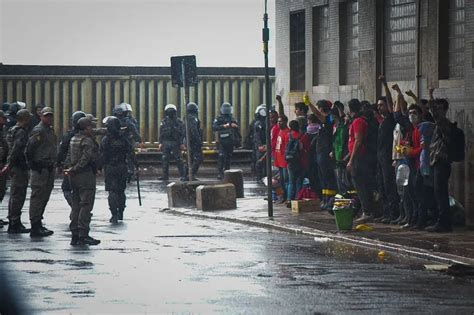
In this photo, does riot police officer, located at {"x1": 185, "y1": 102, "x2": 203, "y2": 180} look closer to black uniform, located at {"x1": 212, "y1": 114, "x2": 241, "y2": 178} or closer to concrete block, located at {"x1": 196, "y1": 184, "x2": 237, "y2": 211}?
black uniform, located at {"x1": 212, "y1": 114, "x2": 241, "y2": 178}

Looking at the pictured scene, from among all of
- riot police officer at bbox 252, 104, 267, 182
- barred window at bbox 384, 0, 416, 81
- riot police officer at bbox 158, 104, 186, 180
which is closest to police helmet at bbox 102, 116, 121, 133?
barred window at bbox 384, 0, 416, 81

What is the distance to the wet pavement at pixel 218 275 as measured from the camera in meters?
15.5

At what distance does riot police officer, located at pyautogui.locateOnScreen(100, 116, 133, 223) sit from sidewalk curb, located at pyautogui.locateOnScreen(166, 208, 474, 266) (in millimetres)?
1525

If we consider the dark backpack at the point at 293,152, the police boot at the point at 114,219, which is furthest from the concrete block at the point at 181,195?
the police boot at the point at 114,219

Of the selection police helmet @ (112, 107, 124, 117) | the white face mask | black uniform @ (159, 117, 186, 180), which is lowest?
black uniform @ (159, 117, 186, 180)

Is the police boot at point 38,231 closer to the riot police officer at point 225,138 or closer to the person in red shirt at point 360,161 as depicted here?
the person in red shirt at point 360,161

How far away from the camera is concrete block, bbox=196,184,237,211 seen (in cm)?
3044

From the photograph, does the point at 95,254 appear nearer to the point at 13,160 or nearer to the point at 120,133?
the point at 13,160

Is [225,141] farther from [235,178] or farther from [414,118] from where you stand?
[414,118]

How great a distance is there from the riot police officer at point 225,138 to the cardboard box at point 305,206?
46.9 ft

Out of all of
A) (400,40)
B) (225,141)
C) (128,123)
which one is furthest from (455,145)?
(225,141)

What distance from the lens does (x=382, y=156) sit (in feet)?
83.7

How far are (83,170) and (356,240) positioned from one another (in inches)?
152

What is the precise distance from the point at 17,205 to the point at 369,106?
554 cm
